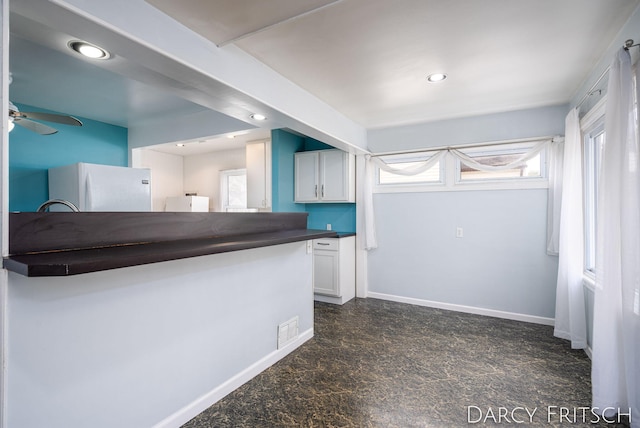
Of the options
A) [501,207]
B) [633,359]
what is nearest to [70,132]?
[501,207]

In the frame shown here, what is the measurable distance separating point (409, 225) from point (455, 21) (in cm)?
261

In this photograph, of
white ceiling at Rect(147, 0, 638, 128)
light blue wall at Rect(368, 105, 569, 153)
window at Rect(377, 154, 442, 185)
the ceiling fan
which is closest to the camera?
white ceiling at Rect(147, 0, 638, 128)

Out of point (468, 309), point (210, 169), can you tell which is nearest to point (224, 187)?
point (210, 169)

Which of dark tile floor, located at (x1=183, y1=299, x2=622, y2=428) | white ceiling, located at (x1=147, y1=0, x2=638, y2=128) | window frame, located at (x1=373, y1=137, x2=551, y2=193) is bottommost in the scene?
dark tile floor, located at (x1=183, y1=299, x2=622, y2=428)

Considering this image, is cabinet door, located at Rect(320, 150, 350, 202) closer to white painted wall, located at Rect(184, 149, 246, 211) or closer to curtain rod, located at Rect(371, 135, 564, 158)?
curtain rod, located at Rect(371, 135, 564, 158)

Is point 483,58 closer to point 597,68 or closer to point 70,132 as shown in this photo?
point 597,68

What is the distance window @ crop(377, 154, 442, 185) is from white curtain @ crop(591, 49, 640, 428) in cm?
216

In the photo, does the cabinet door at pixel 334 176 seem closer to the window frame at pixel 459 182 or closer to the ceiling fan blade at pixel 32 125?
the window frame at pixel 459 182

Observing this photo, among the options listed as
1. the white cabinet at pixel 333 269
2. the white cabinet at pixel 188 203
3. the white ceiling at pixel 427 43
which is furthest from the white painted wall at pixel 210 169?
the white ceiling at pixel 427 43

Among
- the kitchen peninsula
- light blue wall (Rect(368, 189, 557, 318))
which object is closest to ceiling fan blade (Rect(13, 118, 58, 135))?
the kitchen peninsula

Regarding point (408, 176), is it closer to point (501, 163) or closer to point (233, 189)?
point (501, 163)

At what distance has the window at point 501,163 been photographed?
11.5ft

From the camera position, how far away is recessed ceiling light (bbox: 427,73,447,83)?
263 cm

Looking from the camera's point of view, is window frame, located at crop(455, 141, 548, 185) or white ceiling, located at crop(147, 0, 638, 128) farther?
window frame, located at crop(455, 141, 548, 185)
